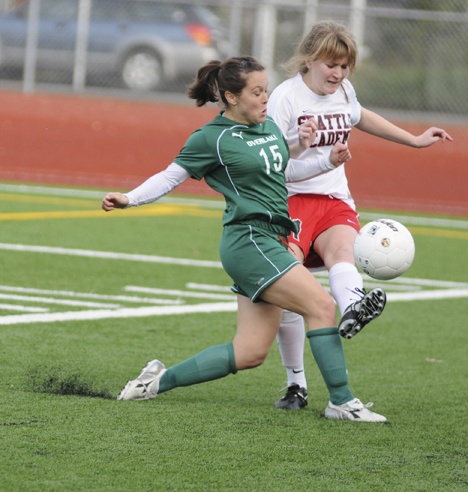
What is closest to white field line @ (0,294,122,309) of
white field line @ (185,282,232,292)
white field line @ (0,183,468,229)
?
white field line @ (185,282,232,292)

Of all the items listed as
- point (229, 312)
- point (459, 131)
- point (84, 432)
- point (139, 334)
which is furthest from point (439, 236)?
point (84, 432)

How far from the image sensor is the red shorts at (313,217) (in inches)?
255

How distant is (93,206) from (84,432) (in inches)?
436

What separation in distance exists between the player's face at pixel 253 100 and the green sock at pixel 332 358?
108cm

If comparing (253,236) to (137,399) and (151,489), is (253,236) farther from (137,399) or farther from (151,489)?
(151,489)

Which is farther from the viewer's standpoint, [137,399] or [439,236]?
[439,236]

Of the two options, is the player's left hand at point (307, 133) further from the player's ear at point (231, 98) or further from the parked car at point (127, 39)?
the parked car at point (127, 39)

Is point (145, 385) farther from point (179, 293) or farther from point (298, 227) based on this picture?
point (179, 293)

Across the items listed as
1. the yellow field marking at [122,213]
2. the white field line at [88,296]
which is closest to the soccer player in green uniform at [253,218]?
the white field line at [88,296]

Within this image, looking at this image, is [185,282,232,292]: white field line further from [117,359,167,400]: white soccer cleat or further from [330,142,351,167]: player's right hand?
[330,142,351,167]: player's right hand

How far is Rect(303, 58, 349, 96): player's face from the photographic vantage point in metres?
6.35

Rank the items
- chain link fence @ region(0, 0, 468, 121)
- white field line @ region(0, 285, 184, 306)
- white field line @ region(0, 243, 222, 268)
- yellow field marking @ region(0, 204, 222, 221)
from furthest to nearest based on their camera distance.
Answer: chain link fence @ region(0, 0, 468, 121) → yellow field marking @ region(0, 204, 222, 221) → white field line @ region(0, 243, 222, 268) → white field line @ region(0, 285, 184, 306)

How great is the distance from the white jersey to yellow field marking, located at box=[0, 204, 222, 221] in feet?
26.6

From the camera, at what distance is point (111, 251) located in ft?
39.9
